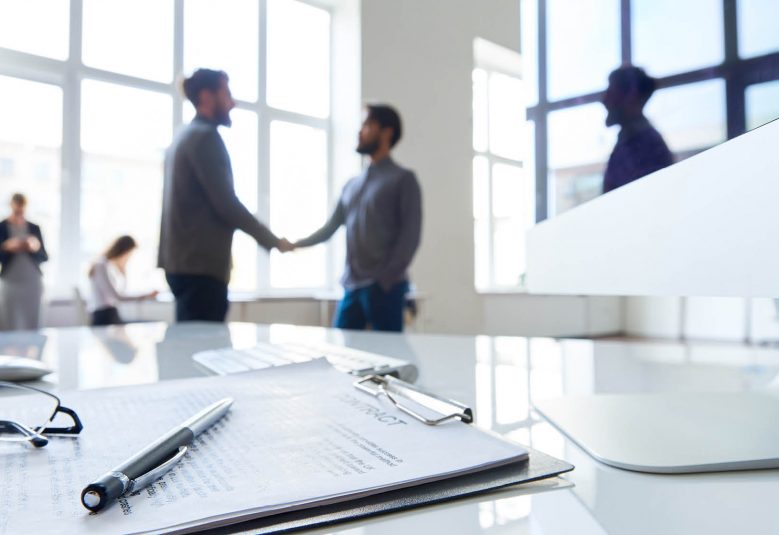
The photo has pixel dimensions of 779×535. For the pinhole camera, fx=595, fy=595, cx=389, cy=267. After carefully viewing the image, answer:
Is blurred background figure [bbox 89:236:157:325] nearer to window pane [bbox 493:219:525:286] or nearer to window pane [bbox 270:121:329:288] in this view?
window pane [bbox 270:121:329:288]

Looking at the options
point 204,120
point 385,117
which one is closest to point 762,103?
point 204,120

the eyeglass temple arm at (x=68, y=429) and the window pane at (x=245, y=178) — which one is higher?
the window pane at (x=245, y=178)

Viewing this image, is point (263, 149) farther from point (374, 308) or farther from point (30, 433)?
point (30, 433)

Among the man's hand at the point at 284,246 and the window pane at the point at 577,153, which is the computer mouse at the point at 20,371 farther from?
the man's hand at the point at 284,246

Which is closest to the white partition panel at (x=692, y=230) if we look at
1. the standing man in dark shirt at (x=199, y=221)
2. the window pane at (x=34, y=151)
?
the standing man in dark shirt at (x=199, y=221)

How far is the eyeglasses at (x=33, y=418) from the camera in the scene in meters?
0.32

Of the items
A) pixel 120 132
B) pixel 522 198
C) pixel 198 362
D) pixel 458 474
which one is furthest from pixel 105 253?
pixel 458 474

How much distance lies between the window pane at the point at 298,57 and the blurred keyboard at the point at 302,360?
14.1 ft

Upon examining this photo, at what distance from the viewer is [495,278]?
6.06 metres

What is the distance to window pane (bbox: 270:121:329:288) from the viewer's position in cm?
477

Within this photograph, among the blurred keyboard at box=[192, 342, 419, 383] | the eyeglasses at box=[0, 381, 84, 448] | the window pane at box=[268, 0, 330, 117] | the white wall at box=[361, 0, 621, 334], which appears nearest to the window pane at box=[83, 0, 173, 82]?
the window pane at box=[268, 0, 330, 117]

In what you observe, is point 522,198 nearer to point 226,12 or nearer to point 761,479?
point 761,479

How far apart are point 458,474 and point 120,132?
4208 mm

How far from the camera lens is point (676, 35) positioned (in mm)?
321
